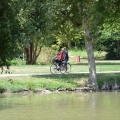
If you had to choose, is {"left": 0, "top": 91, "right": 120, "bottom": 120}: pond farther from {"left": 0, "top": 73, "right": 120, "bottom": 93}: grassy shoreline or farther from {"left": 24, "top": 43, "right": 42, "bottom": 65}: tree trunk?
{"left": 24, "top": 43, "right": 42, "bottom": 65}: tree trunk

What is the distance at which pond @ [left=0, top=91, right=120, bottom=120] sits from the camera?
20719mm

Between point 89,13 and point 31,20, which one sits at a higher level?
point 89,13

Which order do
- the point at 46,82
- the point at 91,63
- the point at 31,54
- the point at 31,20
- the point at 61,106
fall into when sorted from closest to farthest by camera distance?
the point at 31,20 < the point at 61,106 < the point at 46,82 < the point at 91,63 < the point at 31,54

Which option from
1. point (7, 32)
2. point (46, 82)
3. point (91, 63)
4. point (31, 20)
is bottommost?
point (46, 82)

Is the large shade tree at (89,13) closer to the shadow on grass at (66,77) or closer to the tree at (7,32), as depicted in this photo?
the shadow on grass at (66,77)

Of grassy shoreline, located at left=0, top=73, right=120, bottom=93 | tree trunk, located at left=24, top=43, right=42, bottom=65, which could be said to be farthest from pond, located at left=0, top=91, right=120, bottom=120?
tree trunk, located at left=24, top=43, right=42, bottom=65

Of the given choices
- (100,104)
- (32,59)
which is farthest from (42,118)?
(32,59)

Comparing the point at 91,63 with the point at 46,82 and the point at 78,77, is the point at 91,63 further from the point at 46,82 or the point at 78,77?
the point at 46,82

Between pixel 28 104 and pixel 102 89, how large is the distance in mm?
7954

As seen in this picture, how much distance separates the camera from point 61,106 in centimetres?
2428

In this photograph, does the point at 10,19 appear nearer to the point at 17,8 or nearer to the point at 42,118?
the point at 17,8

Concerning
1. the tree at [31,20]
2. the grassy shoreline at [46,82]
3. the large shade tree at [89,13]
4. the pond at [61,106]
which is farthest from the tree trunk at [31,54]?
the tree at [31,20]

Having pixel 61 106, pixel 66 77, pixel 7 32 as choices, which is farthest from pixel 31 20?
pixel 66 77

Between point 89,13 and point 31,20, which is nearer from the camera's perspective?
point 31,20
